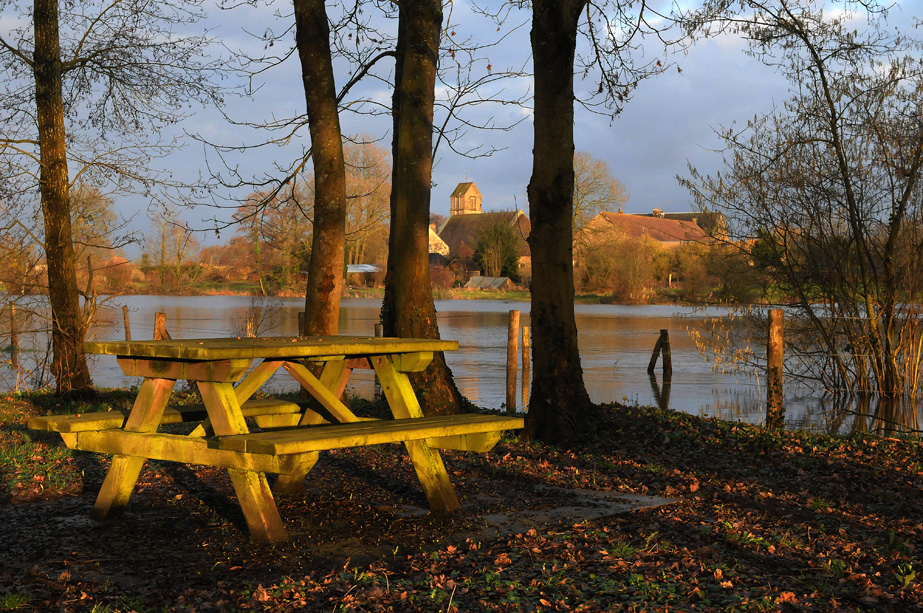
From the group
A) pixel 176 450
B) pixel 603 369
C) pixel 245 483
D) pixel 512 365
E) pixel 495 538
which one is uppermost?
pixel 176 450

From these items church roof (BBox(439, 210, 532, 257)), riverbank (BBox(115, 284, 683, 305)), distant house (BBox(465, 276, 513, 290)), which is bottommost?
riverbank (BBox(115, 284, 683, 305))

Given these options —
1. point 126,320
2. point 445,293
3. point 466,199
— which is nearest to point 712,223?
point 126,320

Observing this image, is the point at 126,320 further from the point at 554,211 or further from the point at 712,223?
the point at 554,211

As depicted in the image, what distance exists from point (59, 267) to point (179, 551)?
299 inches

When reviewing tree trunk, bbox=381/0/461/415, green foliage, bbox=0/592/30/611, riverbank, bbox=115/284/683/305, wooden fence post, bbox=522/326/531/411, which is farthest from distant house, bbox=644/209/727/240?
riverbank, bbox=115/284/683/305

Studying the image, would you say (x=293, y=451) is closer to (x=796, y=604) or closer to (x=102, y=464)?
(x=796, y=604)

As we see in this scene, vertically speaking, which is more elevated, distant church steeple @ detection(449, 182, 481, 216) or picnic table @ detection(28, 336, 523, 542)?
distant church steeple @ detection(449, 182, 481, 216)

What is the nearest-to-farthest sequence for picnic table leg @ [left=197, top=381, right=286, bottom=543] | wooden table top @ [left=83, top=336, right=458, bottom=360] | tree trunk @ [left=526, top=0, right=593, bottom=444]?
wooden table top @ [left=83, top=336, right=458, bottom=360]
picnic table leg @ [left=197, top=381, right=286, bottom=543]
tree trunk @ [left=526, top=0, right=593, bottom=444]

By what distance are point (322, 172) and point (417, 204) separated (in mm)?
1321

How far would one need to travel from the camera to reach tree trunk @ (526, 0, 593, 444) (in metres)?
7.72

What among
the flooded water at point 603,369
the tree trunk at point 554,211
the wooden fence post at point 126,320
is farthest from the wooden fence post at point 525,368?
the wooden fence post at point 126,320

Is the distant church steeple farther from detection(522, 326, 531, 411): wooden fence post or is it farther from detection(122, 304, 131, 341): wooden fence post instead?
detection(522, 326, 531, 411): wooden fence post

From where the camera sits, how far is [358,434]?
13.7 ft

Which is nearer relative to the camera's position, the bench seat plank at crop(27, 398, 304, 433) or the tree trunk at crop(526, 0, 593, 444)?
the bench seat plank at crop(27, 398, 304, 433)
